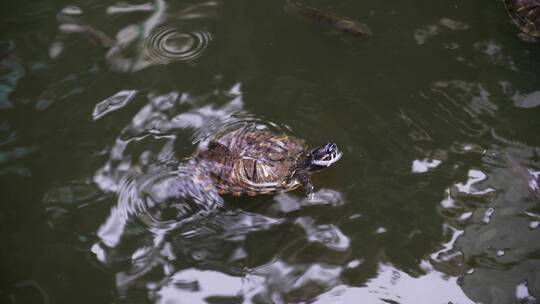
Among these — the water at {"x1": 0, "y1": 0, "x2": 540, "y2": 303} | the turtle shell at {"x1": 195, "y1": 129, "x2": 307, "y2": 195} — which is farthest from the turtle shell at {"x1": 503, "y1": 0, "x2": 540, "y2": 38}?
the turtle shell at {"x1": 195, "y1": 129, "x2": 307, "y2": 195}

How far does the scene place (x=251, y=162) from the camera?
9.66 ft

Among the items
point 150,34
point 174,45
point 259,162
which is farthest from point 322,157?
point 150,34

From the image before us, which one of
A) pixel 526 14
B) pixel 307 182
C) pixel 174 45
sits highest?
pixel 526 14

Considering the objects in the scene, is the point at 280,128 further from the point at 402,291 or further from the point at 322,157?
the point at 402,291

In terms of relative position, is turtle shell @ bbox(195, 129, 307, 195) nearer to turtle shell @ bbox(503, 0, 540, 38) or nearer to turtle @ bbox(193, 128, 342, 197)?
turtle @ bbox(193, 128, 342, 197)

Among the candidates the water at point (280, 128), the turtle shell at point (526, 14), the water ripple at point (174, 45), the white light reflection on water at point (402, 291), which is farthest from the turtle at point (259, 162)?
the turtle shell at point (526, 14)

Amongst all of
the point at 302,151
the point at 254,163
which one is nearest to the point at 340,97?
the point at 302,151

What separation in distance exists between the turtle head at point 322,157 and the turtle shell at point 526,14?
1875 millimetres

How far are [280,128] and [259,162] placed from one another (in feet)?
1.34

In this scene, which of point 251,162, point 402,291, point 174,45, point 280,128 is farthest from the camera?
point 174,45

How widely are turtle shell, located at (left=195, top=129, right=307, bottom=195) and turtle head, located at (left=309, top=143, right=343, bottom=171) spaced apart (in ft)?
0.32

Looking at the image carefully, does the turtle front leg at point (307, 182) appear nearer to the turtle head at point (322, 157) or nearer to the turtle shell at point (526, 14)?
the turtle head at point (322, 157)

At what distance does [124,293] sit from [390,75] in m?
2.26

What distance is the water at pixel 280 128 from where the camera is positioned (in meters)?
2.75
